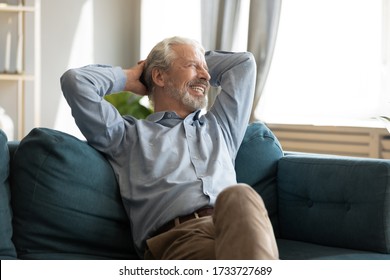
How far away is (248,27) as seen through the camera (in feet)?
14.8

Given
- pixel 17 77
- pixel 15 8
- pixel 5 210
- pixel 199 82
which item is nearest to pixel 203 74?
pixel 199 82

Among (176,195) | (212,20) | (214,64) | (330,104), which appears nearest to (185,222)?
(176,195)

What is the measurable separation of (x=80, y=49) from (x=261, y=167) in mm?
3124

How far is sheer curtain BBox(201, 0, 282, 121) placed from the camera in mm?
4410

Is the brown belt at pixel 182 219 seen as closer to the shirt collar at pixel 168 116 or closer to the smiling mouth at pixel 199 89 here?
the shirt collar at pixel 168 116

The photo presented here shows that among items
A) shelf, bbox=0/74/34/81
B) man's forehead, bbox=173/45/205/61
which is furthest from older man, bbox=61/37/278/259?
shelf, bbox=0/74/34/81

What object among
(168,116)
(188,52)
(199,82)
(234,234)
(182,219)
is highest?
(188,52)

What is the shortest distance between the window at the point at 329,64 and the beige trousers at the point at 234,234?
8.24ft

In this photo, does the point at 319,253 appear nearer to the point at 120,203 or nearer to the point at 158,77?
the point at 120,203

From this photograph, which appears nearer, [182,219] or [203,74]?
[182,219]

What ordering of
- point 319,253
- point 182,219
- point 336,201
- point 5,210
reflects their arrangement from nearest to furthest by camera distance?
point 5,210 → point 182,219 → point 319,253 → point 336,201

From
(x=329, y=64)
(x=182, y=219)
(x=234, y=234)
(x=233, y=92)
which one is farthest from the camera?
(x=329, y=64)

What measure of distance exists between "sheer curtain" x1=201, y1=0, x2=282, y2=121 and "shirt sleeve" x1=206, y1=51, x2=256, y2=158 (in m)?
1.67

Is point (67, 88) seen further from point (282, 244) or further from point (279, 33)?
point (279, 33)
